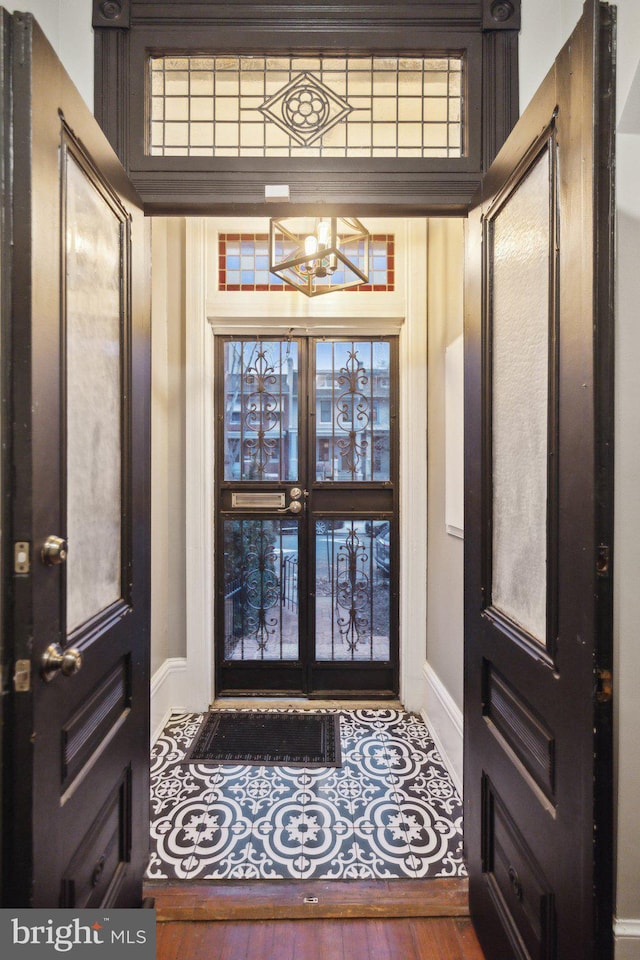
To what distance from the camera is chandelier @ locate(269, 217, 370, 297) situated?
2.05 metres

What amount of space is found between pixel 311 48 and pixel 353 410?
5.77 ft

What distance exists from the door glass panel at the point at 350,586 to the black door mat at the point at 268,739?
0.43 m

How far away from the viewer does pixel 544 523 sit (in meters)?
1.05

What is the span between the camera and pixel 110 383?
1.25 meters

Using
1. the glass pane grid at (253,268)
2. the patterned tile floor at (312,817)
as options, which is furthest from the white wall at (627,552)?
the glass pane grid at (253,268)

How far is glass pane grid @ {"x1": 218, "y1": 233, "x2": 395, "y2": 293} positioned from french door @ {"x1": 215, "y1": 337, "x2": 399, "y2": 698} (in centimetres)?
30

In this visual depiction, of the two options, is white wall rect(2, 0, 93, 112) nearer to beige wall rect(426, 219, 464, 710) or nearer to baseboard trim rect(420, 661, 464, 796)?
beige wall rect(426, 219, 464, 710)

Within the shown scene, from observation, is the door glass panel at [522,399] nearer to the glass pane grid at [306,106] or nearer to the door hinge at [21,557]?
the glass pane grid at [306,106]

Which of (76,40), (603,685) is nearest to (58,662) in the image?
(603,685)

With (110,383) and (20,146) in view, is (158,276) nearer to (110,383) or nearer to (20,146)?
(110,383)

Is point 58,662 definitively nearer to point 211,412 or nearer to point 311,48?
point 311,48

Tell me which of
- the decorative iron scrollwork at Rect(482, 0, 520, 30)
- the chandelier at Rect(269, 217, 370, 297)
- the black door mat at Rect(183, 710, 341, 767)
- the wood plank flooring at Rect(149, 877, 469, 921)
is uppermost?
the decorative iron scrollwork at Rect(482, 0, 520, 30)

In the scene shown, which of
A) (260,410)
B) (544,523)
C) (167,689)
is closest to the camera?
(544,523)

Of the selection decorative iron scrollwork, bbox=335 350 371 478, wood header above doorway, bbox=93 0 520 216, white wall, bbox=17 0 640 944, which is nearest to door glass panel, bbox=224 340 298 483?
decorative iron scrollwork, bbox=335 350 371 478
